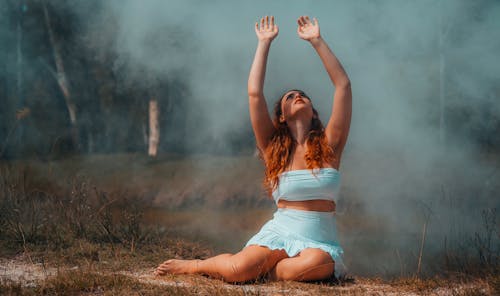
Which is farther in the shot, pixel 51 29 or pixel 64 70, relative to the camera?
pixel 64 70

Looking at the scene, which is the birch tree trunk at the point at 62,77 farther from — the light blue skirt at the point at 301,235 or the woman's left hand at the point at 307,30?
the light blue skirt at the point at 301,235

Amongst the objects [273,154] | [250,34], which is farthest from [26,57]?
[273,154]

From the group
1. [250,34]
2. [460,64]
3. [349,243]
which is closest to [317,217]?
[349,243]

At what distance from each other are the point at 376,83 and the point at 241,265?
18.6ft

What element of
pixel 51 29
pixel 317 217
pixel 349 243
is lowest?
pixel 349 243

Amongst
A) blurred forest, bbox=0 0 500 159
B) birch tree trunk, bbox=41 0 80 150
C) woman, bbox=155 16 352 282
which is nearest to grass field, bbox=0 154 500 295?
woman, bbox=155 16 352 282

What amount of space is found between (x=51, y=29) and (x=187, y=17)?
498 cm

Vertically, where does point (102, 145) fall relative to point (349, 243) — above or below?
above

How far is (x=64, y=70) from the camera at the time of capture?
14695mm

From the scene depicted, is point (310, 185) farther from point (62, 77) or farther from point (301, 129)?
point (62, 77)

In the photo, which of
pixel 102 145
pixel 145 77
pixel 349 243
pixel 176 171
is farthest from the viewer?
pixel 102 145

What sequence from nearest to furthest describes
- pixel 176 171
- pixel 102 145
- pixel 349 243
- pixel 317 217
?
1. pixel 317 217
2. pixel 349 243
3. pixel 176 171
4. pixel 102 145

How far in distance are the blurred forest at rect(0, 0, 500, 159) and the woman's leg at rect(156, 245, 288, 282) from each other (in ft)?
28.6

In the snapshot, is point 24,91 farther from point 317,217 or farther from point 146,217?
point 317,217
